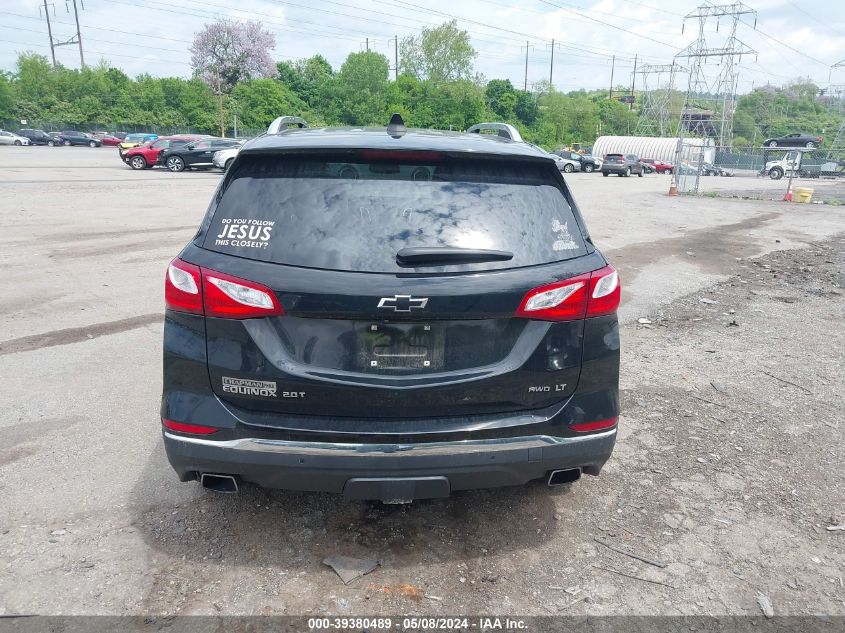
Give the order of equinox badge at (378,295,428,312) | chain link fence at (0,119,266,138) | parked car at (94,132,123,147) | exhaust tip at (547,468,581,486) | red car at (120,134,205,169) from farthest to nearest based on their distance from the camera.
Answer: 1. chain link fence at (0,119,266,138)
2. parked car at (94,132,123,147)
3. red car at (120,134,205,169)
4. exhaust tip at (547,468,581,486)
5. equinox badge at (378,295,428,312)

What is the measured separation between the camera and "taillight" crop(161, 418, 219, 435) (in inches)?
107

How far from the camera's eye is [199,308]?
2.71 meters

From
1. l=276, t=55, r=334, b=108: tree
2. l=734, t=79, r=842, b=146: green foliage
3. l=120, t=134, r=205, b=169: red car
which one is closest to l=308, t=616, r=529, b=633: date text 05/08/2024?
l=120, t=134, r=205, b=169: red car

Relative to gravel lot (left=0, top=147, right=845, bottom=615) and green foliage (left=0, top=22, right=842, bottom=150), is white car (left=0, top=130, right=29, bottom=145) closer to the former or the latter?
green foliage (left=0, top=22, right=842, bottom=150)

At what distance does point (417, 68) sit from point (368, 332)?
4012 inches

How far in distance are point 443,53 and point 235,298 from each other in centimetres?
10038

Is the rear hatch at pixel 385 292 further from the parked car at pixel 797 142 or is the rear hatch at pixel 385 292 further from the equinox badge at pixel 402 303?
the parked car at pixel 797 142

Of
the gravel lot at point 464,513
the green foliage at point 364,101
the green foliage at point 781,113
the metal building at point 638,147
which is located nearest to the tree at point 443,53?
the green foliage at point 364,101

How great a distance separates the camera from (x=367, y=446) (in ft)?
8.68

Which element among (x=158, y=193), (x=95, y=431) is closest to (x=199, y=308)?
(x=95, y=431)

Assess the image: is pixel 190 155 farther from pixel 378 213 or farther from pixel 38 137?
pixel 38 137

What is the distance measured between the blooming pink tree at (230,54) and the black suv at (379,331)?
315ft

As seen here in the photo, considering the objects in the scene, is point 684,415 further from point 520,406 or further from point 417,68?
point 417,68

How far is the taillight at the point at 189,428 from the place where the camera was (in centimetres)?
273
